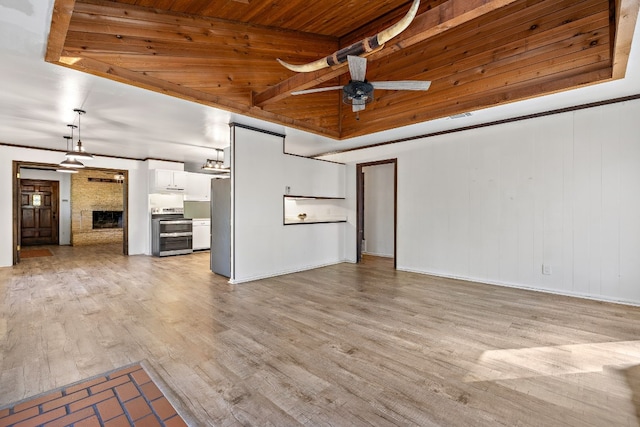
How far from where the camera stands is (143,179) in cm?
A: 815

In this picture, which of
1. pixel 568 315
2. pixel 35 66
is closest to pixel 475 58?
pixel 568 315

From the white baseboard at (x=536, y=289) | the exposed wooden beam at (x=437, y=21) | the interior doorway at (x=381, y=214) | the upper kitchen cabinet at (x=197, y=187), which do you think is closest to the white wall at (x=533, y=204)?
the white baseboard at (x=536, y=289)

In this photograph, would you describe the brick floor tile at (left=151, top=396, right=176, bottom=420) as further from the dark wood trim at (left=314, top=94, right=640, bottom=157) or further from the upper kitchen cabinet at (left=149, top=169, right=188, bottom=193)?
the upper kitchen cabinet at (left=149, top=169, right=188, bottom=193)

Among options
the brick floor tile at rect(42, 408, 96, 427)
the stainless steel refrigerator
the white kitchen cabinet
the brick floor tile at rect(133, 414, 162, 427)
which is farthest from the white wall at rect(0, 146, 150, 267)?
the brick floor tile at rect(133, 414, 162, 427)

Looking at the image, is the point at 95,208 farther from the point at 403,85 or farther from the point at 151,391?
the point at 403,85

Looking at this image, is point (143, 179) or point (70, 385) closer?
point (70, 385)

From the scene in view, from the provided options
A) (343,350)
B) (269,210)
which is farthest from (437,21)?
(269,210)

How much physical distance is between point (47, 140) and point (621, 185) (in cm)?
950

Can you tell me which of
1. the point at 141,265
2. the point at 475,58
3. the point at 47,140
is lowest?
the point at 141,265

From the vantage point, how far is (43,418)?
1.70 m

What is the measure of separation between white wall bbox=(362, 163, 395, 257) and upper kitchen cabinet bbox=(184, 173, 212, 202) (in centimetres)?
460

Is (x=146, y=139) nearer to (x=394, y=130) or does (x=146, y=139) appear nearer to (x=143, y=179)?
(x=143, y=179)

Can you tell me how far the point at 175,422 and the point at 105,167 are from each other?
7896 millimetres

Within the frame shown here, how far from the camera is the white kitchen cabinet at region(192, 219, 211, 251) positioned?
8273 millimetres
